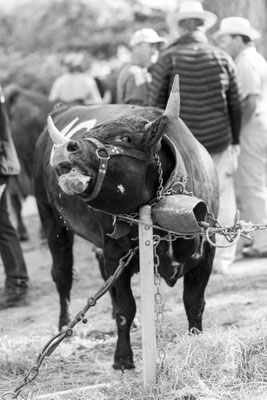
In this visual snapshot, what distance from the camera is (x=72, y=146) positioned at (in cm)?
402

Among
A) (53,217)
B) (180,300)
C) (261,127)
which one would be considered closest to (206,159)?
(53,217)

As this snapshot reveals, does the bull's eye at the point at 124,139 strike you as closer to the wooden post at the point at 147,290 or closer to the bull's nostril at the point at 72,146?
the bull's nostril at the point at 72,146

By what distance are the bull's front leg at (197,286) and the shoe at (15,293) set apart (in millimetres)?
2383

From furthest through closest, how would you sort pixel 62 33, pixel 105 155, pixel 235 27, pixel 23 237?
1. pixel 62 33
2. pixel 23 237
3. pixel 235 27
4. pixel 105 155

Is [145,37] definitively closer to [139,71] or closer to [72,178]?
[139,71]

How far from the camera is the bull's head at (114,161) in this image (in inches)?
158

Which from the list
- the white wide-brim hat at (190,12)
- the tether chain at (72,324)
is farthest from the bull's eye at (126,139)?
the white wide-brim hat at (190,12)

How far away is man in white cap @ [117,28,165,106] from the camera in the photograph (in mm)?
7941

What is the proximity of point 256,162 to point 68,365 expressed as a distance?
3.44 metres

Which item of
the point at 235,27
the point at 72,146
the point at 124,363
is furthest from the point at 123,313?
the point at 235,27

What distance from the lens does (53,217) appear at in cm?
620

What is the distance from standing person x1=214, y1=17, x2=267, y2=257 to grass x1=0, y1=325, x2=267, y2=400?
9.76ft

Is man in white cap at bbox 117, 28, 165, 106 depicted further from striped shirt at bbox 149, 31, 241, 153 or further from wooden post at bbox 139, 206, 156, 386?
wooden post at bbox 139, 206, 156, 386

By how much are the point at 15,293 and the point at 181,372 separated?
3274 mm
